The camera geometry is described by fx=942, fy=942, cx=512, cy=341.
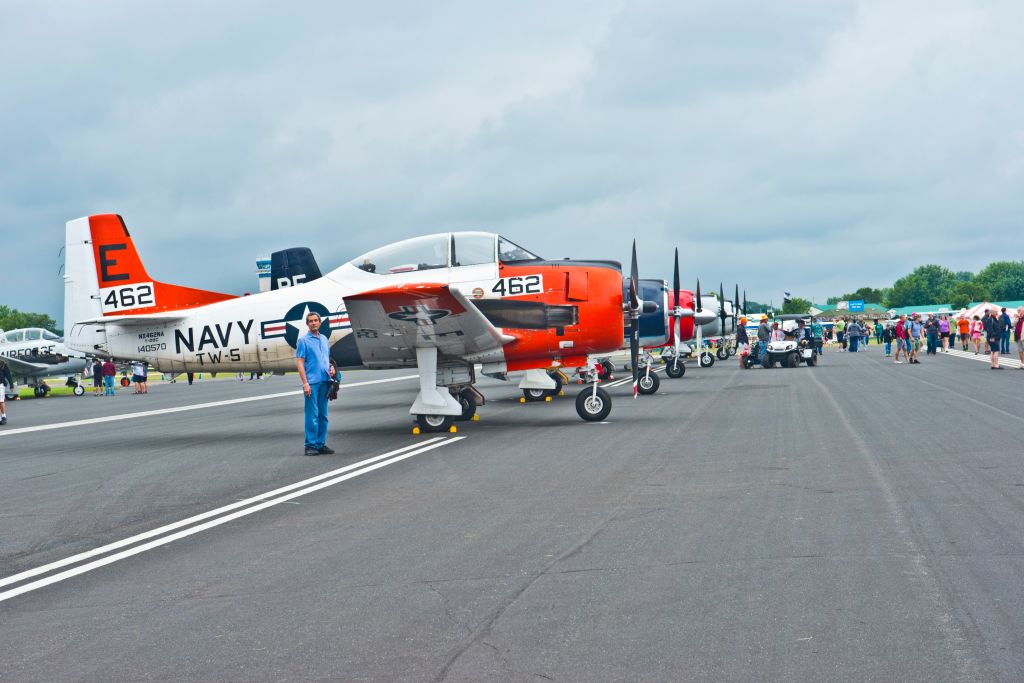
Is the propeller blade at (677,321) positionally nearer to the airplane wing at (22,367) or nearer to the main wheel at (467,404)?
the main wheel at (467,404)

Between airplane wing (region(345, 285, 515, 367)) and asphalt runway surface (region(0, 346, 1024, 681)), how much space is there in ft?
6.88

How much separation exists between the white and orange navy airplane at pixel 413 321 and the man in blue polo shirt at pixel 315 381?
1505 millimetres

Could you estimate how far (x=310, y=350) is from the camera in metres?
11.8

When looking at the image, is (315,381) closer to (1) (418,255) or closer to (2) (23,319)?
(1) (418,255)

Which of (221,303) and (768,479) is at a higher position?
(221,303)

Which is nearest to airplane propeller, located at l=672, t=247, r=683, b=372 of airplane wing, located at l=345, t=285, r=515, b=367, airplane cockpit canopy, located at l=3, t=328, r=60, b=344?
airplane wing, located at l=345, t=285, r=515, b=367

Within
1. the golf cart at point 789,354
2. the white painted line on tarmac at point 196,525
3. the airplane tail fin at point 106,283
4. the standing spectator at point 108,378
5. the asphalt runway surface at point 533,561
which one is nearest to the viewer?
the asphalt runway surface at point 533,561

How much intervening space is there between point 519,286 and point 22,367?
29.7 meters

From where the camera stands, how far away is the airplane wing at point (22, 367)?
3669 cm

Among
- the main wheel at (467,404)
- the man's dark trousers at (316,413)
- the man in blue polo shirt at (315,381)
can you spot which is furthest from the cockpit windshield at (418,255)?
the man's dark trousers at (316,413)

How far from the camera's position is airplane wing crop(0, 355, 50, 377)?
1444 inches

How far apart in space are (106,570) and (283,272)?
14.1 metres

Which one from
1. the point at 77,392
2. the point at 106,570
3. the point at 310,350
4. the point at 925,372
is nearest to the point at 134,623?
the point at 106,570

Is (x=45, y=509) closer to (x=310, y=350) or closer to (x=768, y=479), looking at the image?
(x=310, y=350)
